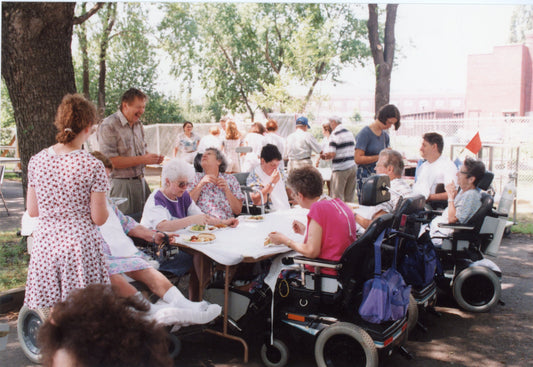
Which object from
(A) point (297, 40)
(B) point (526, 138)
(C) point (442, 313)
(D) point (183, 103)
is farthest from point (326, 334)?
(D) point (183, 103)

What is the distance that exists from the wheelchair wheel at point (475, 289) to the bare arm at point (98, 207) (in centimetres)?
300

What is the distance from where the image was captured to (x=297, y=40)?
10258 millimetres

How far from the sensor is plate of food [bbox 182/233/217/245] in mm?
3145

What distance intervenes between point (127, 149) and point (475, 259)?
3044 mm

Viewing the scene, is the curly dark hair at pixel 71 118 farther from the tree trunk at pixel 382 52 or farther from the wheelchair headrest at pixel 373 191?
the tree trunk at pixel 382 52

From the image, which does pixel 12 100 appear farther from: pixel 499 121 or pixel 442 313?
pixel 499 121

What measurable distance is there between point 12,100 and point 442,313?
4.38 meters

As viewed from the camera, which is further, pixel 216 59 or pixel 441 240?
pixel 216 59

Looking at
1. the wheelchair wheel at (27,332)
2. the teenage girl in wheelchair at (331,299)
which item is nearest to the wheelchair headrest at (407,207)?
the teenage girl in wheelchair at (331,299)

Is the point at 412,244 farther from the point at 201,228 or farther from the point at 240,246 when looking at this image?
the point at 201,228

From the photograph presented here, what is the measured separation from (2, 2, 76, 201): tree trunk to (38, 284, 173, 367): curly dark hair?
4219 mm

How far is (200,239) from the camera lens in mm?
3186

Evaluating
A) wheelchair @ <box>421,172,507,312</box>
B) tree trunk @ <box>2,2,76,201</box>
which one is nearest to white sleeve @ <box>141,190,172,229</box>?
tree trunk @ <box>2,2,76,201</box>

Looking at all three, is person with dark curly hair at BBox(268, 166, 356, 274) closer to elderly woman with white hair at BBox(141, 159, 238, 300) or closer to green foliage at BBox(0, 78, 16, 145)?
elderly woman with white hair at BBox(141, 159, 238, 300)
